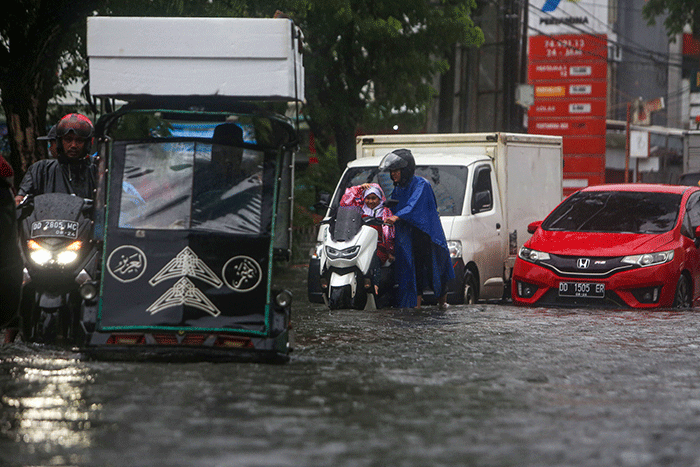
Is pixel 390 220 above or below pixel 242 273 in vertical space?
above

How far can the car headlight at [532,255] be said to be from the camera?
42.7 feet

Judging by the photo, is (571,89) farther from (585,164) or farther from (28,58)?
(28,58)

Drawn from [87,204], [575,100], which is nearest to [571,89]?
[575,100]

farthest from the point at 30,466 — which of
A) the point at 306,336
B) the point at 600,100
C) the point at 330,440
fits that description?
the point at 600,100

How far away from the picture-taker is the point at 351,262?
11.6 m

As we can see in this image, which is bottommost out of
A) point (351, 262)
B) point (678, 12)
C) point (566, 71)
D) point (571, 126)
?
point (351, 262)

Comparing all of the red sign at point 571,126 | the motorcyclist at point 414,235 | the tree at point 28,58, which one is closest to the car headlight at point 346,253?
the motorcyclist at point 414,235

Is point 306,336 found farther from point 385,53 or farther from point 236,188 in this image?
point 385,53

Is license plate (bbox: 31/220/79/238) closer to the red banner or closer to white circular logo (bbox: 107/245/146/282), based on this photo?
white circular logo (bbox: 107/245/146/282)

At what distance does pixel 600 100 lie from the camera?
41781 mm

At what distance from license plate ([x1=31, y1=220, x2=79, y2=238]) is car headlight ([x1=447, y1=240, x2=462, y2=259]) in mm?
5478

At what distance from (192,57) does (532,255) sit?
5782 millimetres

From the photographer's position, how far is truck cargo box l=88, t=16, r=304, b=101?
8.45 m

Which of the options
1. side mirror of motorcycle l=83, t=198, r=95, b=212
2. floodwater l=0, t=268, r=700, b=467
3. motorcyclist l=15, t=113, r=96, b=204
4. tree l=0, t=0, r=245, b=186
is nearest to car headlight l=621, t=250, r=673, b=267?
floodwater l=0, t=268, r=700, b=467
